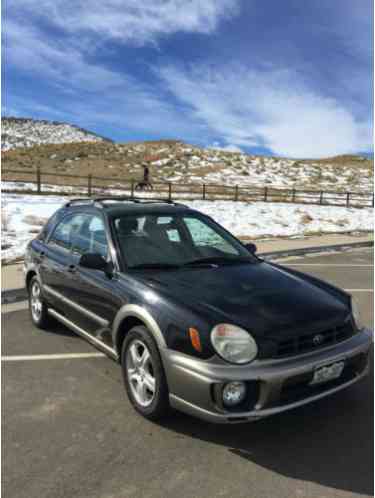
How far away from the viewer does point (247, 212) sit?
2158 cm

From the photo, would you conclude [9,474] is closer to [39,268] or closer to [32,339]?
[32,339]

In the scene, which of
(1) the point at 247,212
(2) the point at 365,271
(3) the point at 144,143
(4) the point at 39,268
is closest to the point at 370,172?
(3) the point at 144,143

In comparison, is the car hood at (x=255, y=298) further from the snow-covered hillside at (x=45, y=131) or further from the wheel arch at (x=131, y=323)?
the snow-covered hillside at (x=45, y=131)

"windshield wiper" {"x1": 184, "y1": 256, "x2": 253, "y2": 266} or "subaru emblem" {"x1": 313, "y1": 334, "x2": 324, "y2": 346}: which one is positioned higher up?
"windshield wiper" {"x1": 184, "y1": 256, "x2": 253, "y2": 266}

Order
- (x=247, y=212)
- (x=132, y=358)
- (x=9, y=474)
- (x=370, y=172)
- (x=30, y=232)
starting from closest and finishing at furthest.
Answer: (x=9, y=474) → (x=132, y=358) → (x=30, y=232) → (x=247, y=212) → (x=370, y=172)

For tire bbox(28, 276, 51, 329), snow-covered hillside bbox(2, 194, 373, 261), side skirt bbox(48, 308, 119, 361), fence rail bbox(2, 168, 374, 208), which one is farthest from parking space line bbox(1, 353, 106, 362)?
fence rail bbox(2, 168, 374, 208)

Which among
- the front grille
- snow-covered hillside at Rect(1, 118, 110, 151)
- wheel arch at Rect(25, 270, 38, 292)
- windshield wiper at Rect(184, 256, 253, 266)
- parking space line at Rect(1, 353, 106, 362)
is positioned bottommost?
parking space line at Rect(1, 353, 106, 362)

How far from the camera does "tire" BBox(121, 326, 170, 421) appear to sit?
3.21 metres

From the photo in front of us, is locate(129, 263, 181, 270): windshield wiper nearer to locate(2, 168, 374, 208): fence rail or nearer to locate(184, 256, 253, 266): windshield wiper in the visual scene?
locate(184, 256, 253, 266): windshield wiper

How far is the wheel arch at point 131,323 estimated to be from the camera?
3.21m

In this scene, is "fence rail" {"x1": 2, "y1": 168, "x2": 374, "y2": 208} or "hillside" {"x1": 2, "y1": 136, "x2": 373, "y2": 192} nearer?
"fence rail" {"x1": 2, "y1": 168, "x2": 374, "y2": 208}

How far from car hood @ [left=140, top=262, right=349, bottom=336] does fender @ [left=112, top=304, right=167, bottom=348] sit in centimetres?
22

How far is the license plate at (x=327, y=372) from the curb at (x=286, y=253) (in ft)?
16.7

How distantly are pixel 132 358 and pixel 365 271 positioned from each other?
313 inches
